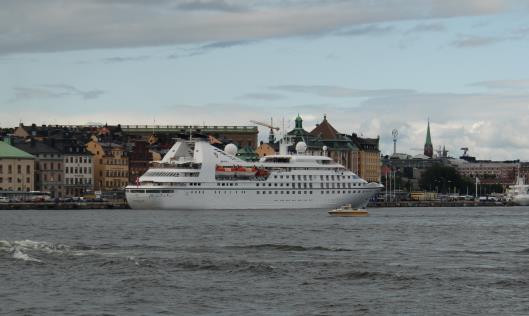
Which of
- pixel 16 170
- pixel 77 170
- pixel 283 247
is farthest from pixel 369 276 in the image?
pixel 77 170

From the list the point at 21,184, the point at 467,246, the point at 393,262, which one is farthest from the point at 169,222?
the point at 21,184

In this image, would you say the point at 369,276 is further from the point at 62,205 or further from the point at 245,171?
the point at 62,205

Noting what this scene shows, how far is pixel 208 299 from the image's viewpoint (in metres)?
42.5

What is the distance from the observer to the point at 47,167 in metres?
172

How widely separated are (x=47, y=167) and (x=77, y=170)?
4.56 meters

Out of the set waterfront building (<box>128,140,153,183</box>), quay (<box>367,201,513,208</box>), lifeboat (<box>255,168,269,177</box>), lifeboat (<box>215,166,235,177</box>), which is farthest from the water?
waterfront building (<box>128,140,153,183</box>)

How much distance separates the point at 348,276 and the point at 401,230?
36.9 metres

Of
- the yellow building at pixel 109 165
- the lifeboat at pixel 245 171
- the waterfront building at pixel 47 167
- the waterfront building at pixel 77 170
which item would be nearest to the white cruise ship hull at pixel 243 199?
the lifeboat at pixel 245 171

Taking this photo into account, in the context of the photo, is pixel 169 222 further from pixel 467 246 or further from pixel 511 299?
pixel 511 299

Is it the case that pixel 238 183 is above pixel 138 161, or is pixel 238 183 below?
below

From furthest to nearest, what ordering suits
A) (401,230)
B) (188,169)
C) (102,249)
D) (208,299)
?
1. (188,169)
2. (401,230)
3. (102,249)
4. (208,299)

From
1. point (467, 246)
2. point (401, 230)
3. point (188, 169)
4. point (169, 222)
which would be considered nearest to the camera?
point (467, 246)

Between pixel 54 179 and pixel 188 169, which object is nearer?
pixel 188 169

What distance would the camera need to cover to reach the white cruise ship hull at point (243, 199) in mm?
133000
